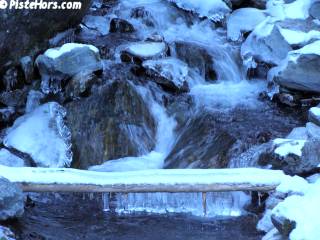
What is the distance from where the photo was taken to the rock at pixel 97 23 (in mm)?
10617

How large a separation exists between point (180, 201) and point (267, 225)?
1.04 meters

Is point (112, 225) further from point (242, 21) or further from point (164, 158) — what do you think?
point (242, 21)

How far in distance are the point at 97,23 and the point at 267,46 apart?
3.28 meters

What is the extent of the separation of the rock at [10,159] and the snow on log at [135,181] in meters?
1.12

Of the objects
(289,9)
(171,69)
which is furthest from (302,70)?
(289,9)

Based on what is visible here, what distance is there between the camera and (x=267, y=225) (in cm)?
590

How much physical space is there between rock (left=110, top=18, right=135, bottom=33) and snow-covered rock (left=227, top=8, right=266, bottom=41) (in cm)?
191

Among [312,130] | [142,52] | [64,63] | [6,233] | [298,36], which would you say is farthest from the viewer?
[298,36]

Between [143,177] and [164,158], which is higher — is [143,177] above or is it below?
above

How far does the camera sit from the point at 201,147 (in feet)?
25.3

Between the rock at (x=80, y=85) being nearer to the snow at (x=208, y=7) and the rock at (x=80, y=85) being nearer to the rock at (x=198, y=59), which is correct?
the rock at (x=198, y=59)

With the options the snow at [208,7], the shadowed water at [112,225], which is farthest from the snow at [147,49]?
the shadowed water at [112,225]

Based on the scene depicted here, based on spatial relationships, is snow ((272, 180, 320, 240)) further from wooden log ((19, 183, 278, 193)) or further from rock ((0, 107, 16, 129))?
rock ((0, 107, 16, 129))

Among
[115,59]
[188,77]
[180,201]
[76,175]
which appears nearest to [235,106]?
[188,77]
